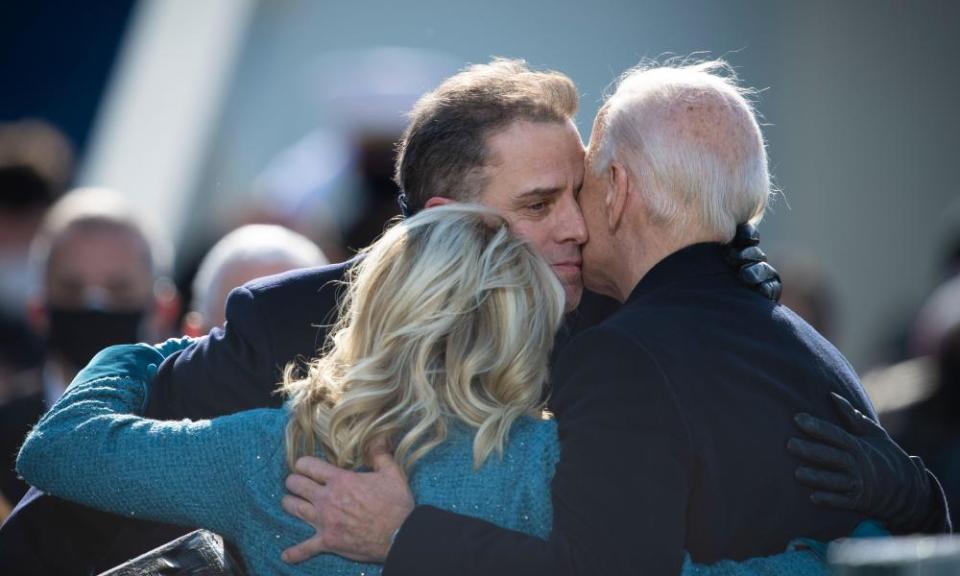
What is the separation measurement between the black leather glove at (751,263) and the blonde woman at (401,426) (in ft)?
1.49

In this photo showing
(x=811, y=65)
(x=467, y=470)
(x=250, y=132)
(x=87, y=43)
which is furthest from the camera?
(x=811, y=65)

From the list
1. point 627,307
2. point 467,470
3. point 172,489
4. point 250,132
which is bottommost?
point 250,132

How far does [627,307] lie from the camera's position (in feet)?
11.3

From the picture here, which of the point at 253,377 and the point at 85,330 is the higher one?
the point at 253,377

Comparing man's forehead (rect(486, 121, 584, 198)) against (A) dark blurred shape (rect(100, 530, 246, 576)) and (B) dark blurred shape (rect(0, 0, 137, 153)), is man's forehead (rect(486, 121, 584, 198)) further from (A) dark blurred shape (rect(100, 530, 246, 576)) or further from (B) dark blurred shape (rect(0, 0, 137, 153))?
(B) dark blurred shape (rect(0, 0, 137, 153))

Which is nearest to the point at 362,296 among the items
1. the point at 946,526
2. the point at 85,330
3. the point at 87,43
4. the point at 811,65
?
the point at 946,526

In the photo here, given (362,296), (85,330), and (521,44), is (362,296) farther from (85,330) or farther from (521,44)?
(521,44)

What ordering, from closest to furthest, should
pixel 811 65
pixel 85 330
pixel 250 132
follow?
pixel 85 330, pixel 250 132, pixel 811 65

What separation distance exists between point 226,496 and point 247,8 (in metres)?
8.18

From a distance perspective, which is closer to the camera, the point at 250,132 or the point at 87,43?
the point at 87,43

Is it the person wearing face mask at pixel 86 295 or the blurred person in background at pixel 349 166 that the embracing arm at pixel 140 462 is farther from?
the blurred person in background at pixel 349 166

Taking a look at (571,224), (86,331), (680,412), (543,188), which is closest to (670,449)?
(680,412)

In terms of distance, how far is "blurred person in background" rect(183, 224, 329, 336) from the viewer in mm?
5211

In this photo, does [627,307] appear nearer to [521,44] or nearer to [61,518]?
[61,518]
